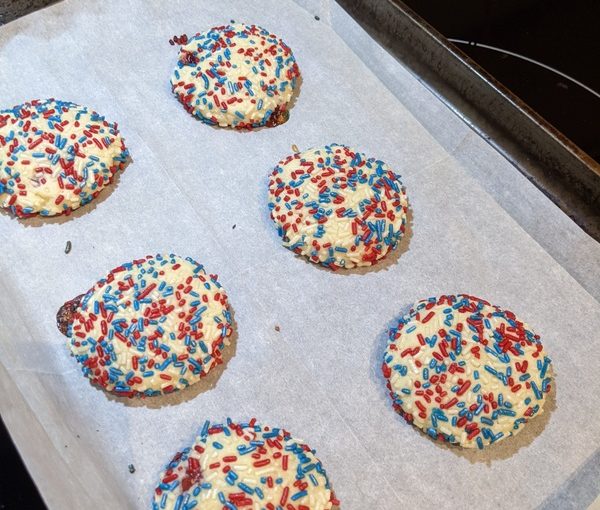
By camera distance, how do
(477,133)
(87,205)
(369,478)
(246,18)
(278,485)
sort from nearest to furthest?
(278,485) < (369,478) < (87,205) < (477,133) < (246,18)

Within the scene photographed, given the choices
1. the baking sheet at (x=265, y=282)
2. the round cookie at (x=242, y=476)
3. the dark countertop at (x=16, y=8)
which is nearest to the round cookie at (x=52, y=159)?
the baking sheet at (x=265, y=282)

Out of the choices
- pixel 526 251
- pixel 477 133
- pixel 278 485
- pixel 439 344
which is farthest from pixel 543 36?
pixel 278 485

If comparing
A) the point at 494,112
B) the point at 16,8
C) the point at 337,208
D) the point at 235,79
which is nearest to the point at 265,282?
the point at 337,208

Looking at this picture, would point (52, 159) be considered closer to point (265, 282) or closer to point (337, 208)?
point (265, 282)

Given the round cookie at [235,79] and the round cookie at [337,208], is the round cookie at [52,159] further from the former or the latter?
the round cookie at [337,208]

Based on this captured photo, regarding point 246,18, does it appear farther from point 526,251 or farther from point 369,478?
point 369,478
